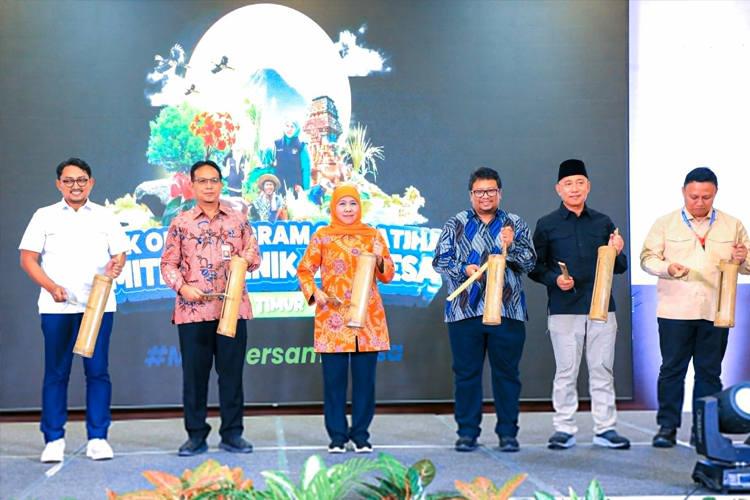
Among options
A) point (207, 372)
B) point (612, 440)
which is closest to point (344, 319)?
point (207, 372)

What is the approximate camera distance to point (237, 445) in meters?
4.30

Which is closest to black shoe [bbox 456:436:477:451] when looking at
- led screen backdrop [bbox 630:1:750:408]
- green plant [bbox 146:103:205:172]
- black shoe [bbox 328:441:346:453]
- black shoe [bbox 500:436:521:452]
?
black shoe [bbox 500:436:521:452]

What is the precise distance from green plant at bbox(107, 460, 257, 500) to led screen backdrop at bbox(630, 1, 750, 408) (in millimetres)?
5210

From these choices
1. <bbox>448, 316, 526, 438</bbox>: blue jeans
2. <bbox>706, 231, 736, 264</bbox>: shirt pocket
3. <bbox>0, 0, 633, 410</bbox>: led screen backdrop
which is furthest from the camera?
<bbox>0, 0, 633, 410</bbox>: led screen backdrop

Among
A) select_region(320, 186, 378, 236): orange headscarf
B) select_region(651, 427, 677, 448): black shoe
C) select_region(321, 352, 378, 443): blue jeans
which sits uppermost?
select_region(320, 186, 378, 236): orange headscarf

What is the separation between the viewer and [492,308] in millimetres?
4070

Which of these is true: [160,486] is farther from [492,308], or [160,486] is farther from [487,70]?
[487,70]

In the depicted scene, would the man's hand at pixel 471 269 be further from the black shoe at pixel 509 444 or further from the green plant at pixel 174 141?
the green plant at pixel 174 141

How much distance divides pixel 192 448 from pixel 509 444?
1578 millimetres

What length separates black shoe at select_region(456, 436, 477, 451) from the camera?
4.28 meters

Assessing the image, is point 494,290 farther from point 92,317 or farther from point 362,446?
point 92,317

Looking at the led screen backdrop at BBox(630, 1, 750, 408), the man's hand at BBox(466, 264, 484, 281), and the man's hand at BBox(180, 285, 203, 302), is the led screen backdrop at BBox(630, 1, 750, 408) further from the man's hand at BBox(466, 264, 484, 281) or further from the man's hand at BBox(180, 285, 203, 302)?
the man's hand at BBox(180, 285, 203, 302)

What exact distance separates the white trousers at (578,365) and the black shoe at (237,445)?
61.6 inches

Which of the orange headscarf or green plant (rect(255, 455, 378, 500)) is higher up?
the orange headscarf
